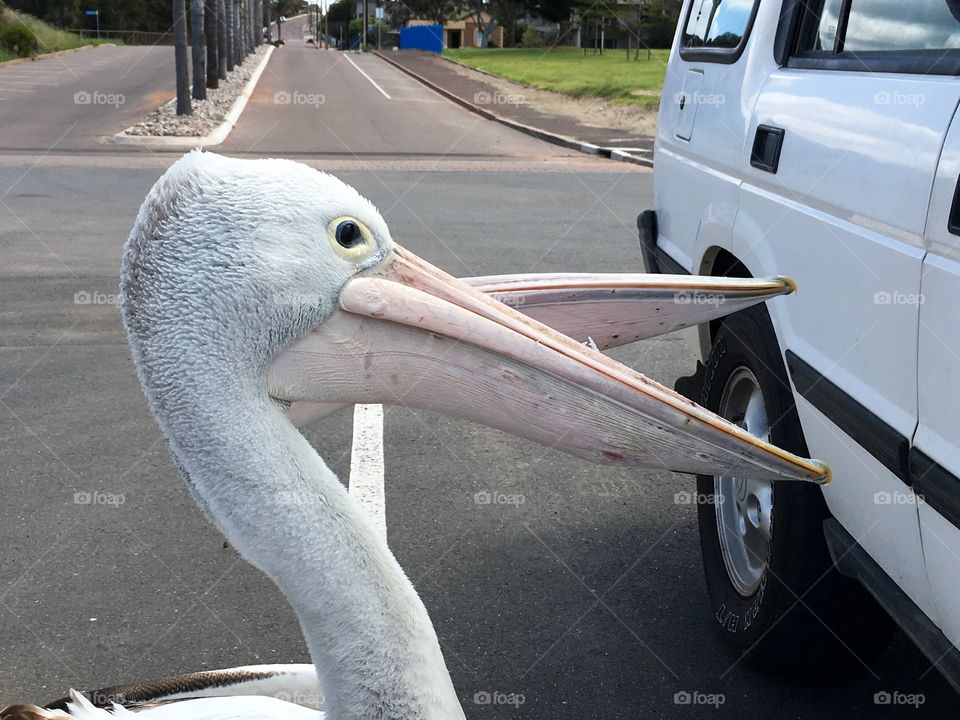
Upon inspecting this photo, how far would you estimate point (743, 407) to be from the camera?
3.32 m

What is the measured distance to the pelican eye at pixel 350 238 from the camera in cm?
168

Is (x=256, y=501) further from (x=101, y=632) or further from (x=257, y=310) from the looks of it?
(x=101, y=632)

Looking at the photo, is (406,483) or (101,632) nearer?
(101,632)

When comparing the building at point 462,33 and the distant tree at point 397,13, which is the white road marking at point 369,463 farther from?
the distant tree at point 397,13

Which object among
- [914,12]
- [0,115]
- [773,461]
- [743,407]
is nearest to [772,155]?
[914,12]

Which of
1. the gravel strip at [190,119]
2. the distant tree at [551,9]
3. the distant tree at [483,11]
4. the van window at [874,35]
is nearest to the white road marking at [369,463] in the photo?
the van window at [874,35]

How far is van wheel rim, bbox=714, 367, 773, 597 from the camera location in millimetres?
3133

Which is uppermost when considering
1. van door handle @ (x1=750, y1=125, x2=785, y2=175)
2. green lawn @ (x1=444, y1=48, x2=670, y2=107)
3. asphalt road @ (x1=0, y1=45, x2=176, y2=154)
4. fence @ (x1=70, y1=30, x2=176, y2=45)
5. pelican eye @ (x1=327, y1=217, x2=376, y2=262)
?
van door handle @ (x1=750, y1=125, x2=785, y2=175)

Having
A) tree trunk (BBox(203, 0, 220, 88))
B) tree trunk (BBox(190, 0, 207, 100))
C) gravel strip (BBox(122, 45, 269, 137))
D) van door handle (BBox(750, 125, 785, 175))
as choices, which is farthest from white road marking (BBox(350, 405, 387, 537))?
tree trunk (BBox(203, 0, 220, 88))

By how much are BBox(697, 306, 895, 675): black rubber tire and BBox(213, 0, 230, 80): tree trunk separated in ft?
90.9

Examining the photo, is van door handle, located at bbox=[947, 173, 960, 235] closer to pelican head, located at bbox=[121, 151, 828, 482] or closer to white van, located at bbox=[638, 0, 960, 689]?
white van, located at bbox=[638, 0, 960, 689]

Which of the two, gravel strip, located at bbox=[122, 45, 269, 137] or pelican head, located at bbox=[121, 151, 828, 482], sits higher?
pelican head, located at bbox=[121, 151, 828, 482]

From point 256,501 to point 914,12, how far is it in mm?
2057

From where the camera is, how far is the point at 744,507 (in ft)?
10.8
